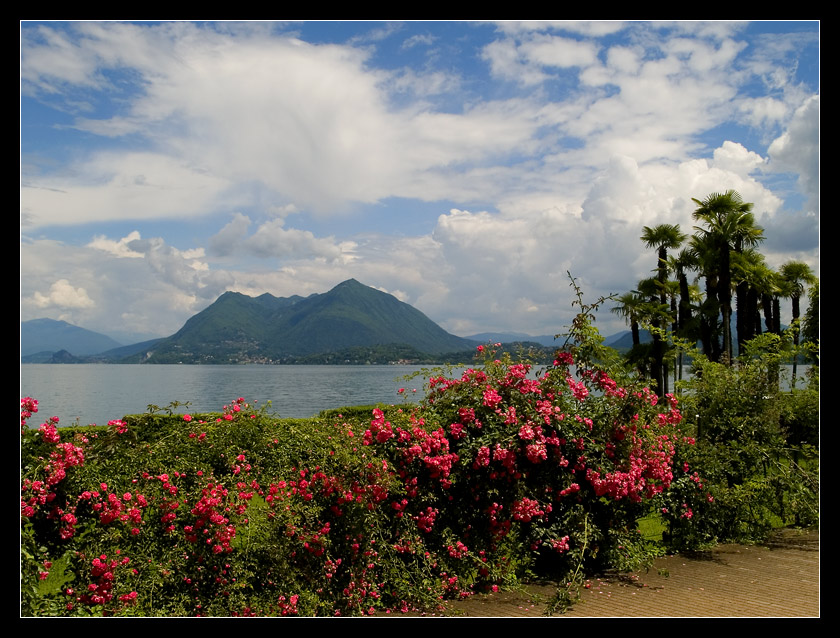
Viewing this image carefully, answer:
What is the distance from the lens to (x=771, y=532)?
8969mm

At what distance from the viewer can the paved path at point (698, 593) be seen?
5754mm

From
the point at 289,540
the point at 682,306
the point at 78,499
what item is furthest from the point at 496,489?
the point at 682,306

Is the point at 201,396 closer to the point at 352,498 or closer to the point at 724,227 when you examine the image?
the point at 724,227

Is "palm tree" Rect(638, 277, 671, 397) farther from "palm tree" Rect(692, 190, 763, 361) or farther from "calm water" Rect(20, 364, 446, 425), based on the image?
"calm water" Rect(20, 364, 446, 425)

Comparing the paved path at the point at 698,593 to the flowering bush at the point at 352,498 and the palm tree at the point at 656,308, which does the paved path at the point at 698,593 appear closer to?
the flowering bush at the point at 352,498

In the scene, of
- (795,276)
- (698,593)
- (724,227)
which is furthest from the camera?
(795,276)

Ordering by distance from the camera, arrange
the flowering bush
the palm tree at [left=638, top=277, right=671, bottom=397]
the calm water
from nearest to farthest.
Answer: the flowering bush → the palm tree at [left=638, top=277, right=671, bottom=397] → the calm water

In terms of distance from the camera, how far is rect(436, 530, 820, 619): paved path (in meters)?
5.75

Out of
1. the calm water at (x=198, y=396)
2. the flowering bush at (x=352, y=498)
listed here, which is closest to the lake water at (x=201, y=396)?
the calm water at (x=198, y=396)

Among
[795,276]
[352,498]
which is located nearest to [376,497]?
[352,498]

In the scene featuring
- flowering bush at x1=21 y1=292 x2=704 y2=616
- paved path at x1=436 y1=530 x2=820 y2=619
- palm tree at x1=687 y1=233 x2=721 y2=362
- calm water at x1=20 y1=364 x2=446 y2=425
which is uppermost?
palm tree at x1=687 y1=233 x2=721 y2=362

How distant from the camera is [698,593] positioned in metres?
6.39

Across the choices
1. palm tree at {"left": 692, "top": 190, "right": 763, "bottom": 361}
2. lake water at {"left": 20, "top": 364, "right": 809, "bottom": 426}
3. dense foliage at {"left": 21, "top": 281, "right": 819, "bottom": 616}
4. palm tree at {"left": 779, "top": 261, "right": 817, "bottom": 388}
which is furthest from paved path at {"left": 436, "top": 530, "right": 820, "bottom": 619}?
→ palm tree at {"left": 779, "top": 261, "right": 817, "bottom": 388}
